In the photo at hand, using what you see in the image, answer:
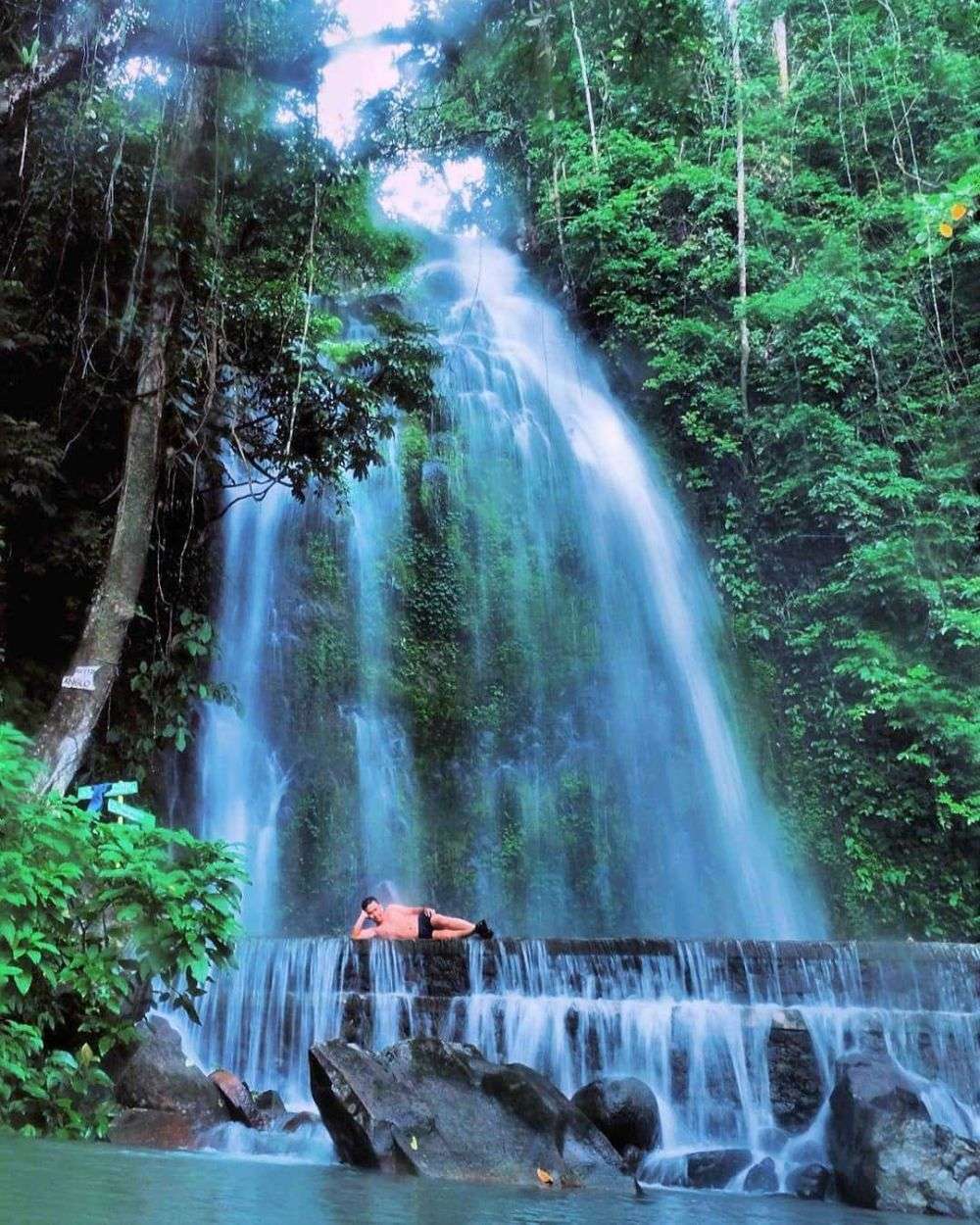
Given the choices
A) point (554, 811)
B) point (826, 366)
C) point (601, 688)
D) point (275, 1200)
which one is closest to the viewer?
point (275, 1200)

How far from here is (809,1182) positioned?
18.7ft

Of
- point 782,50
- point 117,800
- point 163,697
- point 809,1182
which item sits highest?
point 782,50

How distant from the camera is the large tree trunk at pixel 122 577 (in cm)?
626

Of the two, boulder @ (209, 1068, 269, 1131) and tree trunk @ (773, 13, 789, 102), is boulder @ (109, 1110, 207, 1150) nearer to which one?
boulder @ (209, 1068, 269, 1131)

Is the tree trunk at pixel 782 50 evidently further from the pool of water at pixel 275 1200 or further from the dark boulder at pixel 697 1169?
the pool of water at pixel 275 1200

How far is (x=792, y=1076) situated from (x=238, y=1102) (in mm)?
3408

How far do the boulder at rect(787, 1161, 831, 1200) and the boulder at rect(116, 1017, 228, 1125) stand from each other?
3099mm

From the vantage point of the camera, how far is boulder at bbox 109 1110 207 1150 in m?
5.14

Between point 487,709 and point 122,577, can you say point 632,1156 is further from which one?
point 487,709

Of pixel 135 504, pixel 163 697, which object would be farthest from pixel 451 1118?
pixel 163 697

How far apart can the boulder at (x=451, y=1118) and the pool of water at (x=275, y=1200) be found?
0.24 m

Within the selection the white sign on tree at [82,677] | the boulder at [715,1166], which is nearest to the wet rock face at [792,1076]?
the boulder at [715,1166]

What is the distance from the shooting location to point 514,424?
14.8m

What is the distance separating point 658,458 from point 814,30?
373 inches
